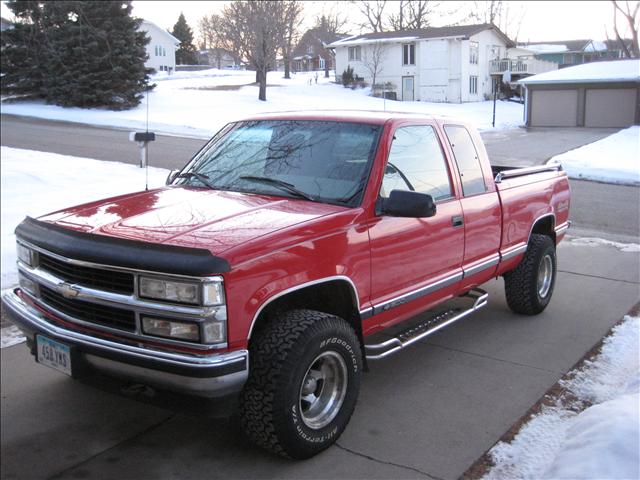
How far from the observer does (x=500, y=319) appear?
6367 mm

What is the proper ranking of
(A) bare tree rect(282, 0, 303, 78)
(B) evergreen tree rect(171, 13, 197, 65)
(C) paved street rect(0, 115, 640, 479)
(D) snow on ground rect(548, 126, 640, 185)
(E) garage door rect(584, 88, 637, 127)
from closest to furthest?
(C) paved street rect(0, 115, 640, 479)
(D) snow on ground rect(548, 126, 640, 185)
(E) garage door rect(584, 88, 637, 127)
(A) bare tree rect(282, 0, 303, 78)
(B) evergreen tree rect(171, 13, 197, 65)

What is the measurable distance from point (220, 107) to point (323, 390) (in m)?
35.3

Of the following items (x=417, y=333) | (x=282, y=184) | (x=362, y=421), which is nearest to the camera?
(x=362, y=421)

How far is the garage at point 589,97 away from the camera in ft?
41.4

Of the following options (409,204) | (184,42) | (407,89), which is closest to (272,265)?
(409,204)

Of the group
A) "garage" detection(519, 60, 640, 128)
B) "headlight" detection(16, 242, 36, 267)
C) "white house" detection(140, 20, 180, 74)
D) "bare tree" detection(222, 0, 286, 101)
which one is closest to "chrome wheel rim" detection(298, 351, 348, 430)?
"headlight" detection(16, 242, 36, 267)

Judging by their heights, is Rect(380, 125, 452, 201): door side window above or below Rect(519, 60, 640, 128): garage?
below

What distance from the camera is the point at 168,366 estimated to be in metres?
3.25

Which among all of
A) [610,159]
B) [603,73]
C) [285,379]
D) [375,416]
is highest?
[603,73]

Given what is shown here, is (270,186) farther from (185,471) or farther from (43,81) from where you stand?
(43,81)

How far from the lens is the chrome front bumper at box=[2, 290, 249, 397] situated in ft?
10.5

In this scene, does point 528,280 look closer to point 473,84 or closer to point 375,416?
point 375,416

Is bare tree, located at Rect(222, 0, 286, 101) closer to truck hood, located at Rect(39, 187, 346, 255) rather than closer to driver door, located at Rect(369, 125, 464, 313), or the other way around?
driver door, located at Rect(369, 125, 464, 313)

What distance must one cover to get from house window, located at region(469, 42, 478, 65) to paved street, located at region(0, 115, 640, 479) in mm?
46825
